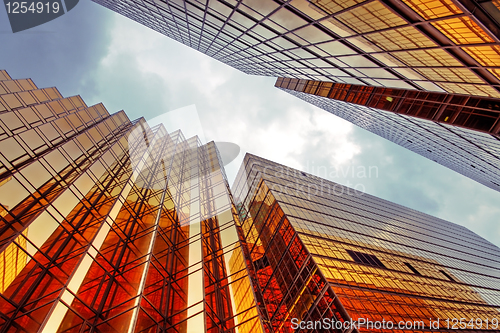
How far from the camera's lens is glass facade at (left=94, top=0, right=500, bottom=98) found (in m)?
8.34

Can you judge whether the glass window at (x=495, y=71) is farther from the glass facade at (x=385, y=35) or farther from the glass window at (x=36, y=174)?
the glass window at (x=36, y=174)

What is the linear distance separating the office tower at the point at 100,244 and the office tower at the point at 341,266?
15.2ft

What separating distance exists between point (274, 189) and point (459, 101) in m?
20.8

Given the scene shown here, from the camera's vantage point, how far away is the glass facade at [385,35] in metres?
8.34

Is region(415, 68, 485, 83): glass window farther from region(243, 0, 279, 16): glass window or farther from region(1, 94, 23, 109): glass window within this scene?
region(1, 94, 23, 109): glass window

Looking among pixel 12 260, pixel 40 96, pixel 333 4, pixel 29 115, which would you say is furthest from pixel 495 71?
pixel 40 96

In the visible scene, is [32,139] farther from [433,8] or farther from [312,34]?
[433,8]

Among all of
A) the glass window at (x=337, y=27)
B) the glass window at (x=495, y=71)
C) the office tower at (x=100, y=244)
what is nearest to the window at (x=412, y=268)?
the office tower at (x=100, y=244)

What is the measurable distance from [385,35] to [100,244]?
60.7 feet

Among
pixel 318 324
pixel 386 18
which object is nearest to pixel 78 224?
pixel 318 324

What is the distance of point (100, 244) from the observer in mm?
13883

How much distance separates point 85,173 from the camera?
60.3ft

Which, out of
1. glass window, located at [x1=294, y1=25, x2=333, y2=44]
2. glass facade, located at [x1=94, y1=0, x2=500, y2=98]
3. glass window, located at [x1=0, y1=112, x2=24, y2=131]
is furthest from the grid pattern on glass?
glass window, located at [x1=0, y1=112, x2=24, y2=131]

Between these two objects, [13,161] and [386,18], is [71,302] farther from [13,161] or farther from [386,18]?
[386,18]
